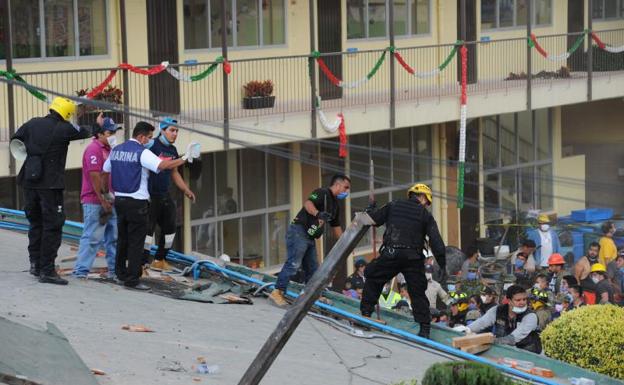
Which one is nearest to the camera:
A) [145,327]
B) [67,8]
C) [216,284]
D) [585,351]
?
[145,327]

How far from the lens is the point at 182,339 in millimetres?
10789

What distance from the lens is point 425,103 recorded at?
23547 millimetres

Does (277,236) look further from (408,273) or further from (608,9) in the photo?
(608,9)

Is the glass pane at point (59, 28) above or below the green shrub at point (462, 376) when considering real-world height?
above

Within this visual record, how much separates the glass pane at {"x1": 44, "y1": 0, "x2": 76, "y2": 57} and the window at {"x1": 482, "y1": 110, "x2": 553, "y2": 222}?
11086 millimetres

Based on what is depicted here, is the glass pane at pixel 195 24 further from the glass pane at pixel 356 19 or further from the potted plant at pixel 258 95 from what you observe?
the glass pane at pixel 356 19

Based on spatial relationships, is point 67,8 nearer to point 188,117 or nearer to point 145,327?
point 188,117

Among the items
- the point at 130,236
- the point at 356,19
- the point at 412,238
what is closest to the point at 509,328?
the point at 412,238

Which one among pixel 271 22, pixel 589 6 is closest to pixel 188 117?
pixel 271 22

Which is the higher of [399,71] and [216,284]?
[399,71]

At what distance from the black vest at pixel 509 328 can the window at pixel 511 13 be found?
46.1 feet

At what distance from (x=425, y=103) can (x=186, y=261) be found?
10316 mm

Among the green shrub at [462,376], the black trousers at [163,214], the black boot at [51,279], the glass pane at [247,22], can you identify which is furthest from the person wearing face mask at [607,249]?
the green shrub at [462,376]

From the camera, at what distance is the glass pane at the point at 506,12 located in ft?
90.5
